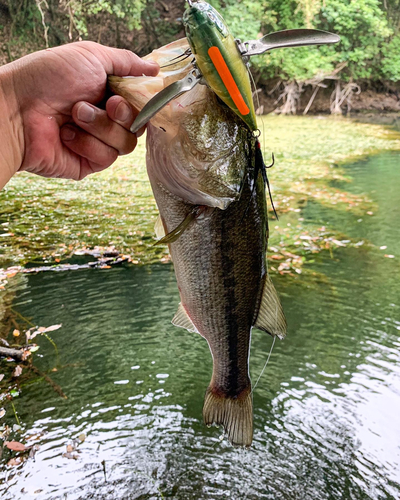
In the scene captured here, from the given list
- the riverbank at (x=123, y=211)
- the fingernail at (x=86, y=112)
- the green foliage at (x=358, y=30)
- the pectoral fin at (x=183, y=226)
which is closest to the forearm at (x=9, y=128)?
the fingernail at (x=86, y=112)

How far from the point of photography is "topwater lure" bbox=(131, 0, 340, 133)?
93 centimetres

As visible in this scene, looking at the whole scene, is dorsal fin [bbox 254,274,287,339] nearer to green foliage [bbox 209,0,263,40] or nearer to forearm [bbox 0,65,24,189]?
forearm [bbox 0,65,24,189]

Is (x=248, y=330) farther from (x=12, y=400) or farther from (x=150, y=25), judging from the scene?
(x=150, y=25)

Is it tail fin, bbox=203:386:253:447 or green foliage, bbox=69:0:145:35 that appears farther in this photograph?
green foliage, bbox=69:0:145:35

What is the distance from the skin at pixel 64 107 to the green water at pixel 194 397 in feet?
6.22

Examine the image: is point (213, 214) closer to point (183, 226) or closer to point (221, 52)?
point (183, 226)

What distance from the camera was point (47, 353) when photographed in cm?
361

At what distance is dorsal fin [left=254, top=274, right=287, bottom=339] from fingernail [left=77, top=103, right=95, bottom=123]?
0.85m

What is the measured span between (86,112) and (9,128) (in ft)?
1.07

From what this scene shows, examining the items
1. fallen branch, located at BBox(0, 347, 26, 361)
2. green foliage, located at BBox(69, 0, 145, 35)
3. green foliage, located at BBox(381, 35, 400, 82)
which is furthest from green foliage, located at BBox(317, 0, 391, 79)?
fallen branch, located at BBox(0, 347, 26, 361)

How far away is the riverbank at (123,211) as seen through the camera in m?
5.33

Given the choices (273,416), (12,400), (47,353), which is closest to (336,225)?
(273,416)

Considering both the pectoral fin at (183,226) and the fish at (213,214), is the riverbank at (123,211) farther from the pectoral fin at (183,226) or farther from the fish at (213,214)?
the pectoral fin at (183,226)

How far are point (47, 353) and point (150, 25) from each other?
58.4 ft
